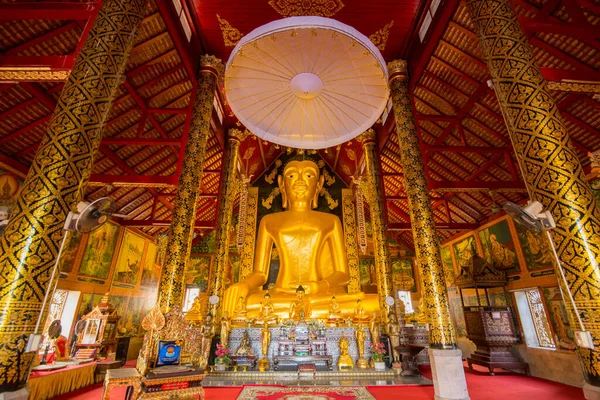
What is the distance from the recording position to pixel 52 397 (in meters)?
5.25

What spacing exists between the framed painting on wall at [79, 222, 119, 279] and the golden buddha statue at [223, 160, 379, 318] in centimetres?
530

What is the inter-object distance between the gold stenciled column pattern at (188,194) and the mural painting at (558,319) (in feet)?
28.5

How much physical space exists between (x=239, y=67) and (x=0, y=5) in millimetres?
2839

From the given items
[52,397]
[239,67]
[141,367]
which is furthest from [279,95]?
[52,397]

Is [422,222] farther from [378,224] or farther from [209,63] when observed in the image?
[209,63]

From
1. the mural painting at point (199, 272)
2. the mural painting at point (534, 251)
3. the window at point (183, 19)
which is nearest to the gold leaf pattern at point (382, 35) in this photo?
the window at point (183, 19)

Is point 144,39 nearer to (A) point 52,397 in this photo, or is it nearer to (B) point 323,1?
(B) point 323,1

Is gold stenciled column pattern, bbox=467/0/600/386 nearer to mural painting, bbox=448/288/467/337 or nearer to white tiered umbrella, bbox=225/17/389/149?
white tiered umbrella, bbox=225/17/389/149

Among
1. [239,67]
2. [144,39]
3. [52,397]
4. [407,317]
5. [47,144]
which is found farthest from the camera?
[407,317]

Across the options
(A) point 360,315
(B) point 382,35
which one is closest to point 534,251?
(A) point 360,315

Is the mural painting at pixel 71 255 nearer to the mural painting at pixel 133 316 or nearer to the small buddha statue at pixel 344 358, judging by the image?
the mural painting at pixel 133 316

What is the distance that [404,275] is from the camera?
50.5 feet

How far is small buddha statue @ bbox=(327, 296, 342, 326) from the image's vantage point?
6.61 metres

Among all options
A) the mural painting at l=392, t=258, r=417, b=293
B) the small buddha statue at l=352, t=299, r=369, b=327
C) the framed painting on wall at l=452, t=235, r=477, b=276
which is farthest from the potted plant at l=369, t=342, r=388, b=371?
the mural painting at l=392, t=258, r=417, b=293
